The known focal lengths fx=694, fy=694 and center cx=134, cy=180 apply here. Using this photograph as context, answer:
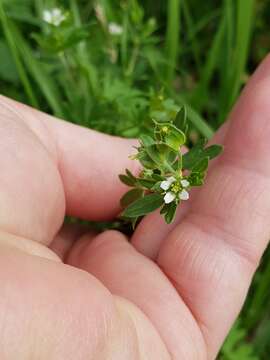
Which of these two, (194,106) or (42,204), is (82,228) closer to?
(42,204)

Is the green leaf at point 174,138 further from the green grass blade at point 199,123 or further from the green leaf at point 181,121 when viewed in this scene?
the green grass blade at point 199,123

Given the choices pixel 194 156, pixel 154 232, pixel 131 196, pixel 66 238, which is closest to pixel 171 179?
pixel 194 156

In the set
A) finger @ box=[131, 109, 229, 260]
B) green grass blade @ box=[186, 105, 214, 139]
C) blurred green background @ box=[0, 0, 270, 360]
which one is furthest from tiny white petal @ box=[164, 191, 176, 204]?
green grass blade @ box=[186, 105, 214, 139]

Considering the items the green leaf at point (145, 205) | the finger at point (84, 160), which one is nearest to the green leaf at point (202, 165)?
the green leaf at point (145, 205)

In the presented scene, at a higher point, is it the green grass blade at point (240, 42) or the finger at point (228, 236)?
the green grass blade at point (240, 42)

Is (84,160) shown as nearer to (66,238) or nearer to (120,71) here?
(66,238)

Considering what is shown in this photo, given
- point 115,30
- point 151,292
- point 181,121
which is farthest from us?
point 115,30
